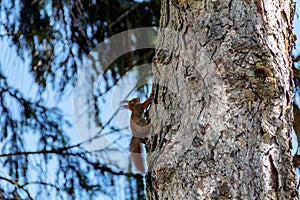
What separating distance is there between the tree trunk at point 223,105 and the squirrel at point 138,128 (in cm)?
5

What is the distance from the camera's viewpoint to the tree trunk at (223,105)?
103cm

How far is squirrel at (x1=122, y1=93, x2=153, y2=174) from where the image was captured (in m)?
1.24

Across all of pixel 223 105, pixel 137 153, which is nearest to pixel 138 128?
pixel 137 153

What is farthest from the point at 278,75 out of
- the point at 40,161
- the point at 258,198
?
the point at 40,161

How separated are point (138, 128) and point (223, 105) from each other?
216 millimetres

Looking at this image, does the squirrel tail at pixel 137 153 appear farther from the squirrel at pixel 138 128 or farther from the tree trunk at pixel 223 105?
the tree trunk at pixel 223 105

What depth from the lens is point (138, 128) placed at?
1.24 meters

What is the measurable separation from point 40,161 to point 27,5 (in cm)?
48

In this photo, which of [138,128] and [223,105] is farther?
[138,128]

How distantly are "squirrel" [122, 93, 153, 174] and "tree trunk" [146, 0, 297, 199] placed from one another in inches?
1.9

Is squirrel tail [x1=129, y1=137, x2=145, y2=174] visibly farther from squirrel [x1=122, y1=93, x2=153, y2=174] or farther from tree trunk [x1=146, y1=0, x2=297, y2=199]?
tree trunk [x1=146, y1=0, x2=297, y2=199]

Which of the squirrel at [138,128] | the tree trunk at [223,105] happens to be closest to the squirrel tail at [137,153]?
the squirrel at [138,128]

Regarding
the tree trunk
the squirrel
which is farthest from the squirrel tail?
the tree trunk

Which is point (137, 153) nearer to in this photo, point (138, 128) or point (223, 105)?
point (138, 128)
